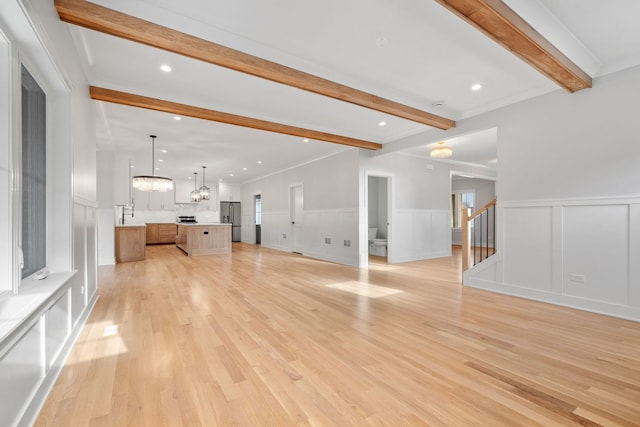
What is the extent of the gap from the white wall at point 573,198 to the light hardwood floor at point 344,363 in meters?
0.33

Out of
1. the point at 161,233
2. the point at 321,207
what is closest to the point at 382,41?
the point at 321,207

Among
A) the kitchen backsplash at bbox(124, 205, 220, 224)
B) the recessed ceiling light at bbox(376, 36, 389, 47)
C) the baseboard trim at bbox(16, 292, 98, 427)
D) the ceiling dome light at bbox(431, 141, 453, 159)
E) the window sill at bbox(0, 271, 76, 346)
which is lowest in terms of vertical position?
the baseboard trim at bbox(16, 292, 98, 427)

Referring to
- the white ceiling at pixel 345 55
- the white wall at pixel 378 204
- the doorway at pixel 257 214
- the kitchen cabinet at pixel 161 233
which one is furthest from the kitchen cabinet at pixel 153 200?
the white wall at pixel 378 204

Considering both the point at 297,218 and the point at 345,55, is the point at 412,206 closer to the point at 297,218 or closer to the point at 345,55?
the point at 297,218

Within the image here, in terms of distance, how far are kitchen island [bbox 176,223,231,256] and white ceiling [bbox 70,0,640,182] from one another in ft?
11.0

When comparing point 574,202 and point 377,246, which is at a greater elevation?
point 574,202

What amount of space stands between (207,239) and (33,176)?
610 cm

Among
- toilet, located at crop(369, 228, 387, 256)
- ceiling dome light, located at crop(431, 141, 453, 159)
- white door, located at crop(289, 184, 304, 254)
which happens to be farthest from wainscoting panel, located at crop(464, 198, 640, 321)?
white door, located at crop(289, 184, 304, 254)

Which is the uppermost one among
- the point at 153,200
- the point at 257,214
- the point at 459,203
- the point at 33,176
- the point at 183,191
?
the point at 183,191

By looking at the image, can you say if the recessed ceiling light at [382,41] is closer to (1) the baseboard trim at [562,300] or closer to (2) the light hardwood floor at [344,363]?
(2) the light hardwood floor at [344,363]

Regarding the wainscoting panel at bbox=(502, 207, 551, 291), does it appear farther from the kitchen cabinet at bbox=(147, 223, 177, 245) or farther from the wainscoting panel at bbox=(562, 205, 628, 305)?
the kitchen cabinet at bbox=(147, 223, 177, 245)

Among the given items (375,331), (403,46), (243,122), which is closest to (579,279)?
(375,331)

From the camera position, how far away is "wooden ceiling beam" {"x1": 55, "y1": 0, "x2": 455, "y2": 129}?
2.03m

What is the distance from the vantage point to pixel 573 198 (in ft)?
10.9
